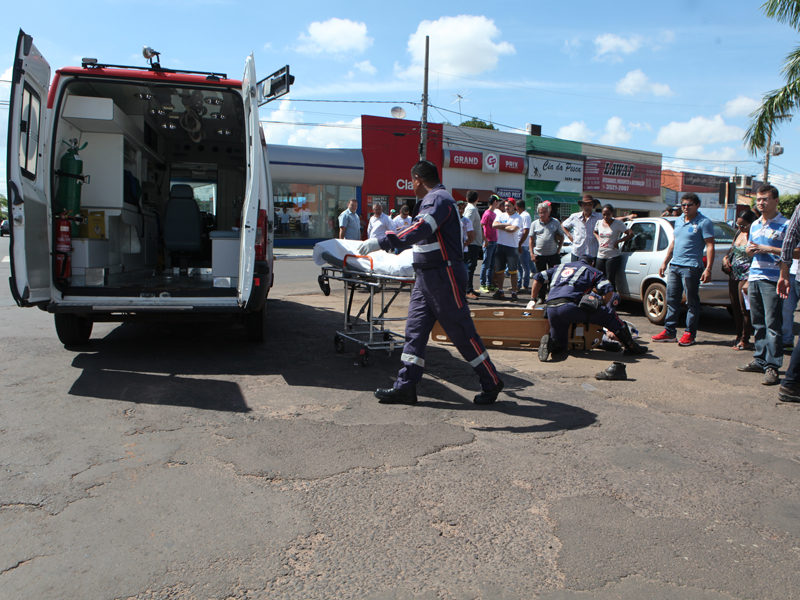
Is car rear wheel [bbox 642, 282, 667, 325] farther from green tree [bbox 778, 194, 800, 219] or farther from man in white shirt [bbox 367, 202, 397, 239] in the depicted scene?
green tree [bbox 778, 194, 800, 219]

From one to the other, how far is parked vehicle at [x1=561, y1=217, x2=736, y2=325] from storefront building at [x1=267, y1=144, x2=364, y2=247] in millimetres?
19324

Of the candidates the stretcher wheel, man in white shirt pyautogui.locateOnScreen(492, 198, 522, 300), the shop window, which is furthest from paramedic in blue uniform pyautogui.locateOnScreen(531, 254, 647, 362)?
the shop window

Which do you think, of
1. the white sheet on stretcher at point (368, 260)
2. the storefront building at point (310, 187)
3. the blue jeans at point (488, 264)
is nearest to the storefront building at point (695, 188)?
the storefront building at point (310, 187)

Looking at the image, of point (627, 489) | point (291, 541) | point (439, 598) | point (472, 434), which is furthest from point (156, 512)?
point (627, 489)

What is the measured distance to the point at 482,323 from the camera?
6.92 meters

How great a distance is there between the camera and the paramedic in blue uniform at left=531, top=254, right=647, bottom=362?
654cm

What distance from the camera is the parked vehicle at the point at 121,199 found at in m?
5.16

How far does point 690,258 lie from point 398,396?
4355 millimetres

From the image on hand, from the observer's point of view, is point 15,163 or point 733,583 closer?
point 733,583

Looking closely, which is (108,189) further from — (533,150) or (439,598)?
(533,150)

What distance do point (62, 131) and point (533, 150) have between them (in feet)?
97.4

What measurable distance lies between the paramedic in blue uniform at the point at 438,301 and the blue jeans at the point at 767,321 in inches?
112

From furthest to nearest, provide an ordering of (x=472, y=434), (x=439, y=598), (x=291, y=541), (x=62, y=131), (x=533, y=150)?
A: (x=533, y=150), (x=62, y=131), (x=472, y=434), (x=291, y=541), (x=439, y=598)

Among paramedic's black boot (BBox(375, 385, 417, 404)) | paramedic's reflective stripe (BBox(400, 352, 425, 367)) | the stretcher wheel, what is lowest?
paramedic's black boot (BBox(375, 385, 417, 404))
